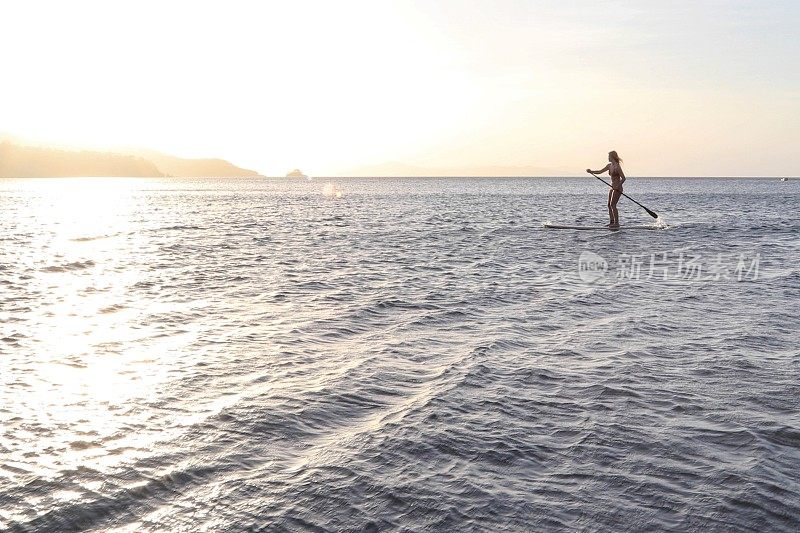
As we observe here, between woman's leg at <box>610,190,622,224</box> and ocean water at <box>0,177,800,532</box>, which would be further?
woman's leg at <box>610,190,622,224</box>

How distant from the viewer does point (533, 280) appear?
20.0 meters

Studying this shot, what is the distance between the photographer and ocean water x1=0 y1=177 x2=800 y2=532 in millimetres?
5777

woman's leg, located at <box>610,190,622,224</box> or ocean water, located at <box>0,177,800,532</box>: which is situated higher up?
woman's leg, located at <box>610,190,622,224</box>

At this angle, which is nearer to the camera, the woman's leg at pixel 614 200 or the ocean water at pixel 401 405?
the ocean water at pixel 401 405

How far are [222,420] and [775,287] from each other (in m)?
16.9

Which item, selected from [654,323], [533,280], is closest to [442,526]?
[654,323]

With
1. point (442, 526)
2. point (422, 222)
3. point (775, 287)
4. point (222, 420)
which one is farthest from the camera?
point (422, 222)

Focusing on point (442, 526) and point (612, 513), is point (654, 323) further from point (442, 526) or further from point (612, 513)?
point (442, 526)

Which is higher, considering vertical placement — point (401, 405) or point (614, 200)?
point (614, 200)

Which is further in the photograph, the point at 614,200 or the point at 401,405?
the point at 614,200

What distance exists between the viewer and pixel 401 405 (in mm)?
8484

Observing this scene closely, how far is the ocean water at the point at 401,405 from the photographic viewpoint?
578cm

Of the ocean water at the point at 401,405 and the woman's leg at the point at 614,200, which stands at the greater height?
the woman's leg at the point at 614,200

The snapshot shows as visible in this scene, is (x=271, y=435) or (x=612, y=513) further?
(x=271, y=435)
